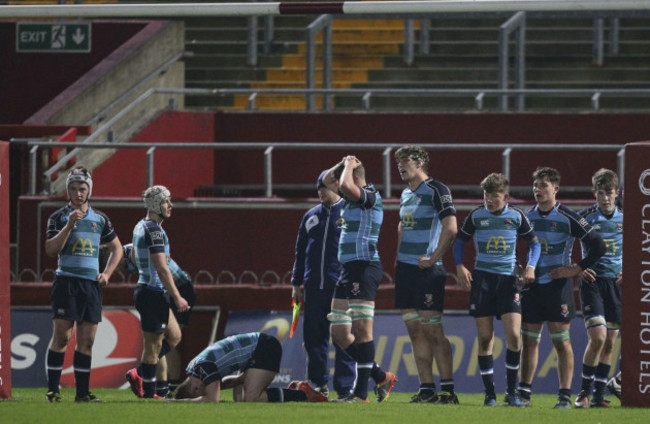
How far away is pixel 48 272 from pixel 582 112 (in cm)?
802

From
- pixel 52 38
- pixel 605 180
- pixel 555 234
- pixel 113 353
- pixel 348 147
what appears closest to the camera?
pixel 555 234

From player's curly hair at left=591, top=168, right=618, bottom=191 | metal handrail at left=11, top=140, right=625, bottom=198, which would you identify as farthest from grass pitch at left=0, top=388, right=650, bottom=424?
metal handrail at left=11, top=140, right=625, bottom=198

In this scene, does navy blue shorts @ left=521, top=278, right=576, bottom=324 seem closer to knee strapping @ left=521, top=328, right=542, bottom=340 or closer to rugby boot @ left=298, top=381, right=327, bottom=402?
knee strapping @ left=521, top=328, right=542, bottom=340

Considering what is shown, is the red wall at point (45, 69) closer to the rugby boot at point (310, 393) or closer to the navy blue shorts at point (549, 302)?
the rugby boot at point (310, 393)

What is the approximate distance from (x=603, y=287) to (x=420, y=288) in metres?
1.83

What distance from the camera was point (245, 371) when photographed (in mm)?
11953

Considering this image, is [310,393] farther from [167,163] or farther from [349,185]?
[167,163]

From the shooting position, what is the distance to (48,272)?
16.0 m

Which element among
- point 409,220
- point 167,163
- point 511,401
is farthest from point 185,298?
point 167,163

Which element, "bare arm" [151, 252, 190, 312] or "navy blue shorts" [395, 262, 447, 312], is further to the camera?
"bare arm" [151, 252, 190, 312]

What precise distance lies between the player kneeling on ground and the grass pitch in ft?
1.07

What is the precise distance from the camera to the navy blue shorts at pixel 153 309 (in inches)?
490

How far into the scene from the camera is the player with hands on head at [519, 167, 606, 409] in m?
12.1

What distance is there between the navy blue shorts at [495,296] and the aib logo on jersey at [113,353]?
4661 mm
